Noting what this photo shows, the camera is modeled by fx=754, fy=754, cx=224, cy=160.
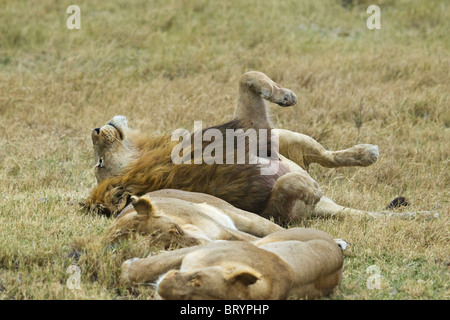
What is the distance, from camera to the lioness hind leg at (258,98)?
19.1 feet

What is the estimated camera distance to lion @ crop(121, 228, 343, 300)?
10.9 feet

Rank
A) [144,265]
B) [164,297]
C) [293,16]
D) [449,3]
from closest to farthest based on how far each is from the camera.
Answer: [164,297]
[144,265]
[293,16]
[449,3]

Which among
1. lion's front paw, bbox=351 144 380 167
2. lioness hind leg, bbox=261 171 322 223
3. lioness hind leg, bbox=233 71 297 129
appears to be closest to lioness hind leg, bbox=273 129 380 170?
lion's front paw, bbox=351 144 380 167

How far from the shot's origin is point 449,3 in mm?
12031

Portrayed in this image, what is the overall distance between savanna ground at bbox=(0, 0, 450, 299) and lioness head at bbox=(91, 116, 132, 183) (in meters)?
0.35

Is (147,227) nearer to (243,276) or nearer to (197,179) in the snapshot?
(197,179)

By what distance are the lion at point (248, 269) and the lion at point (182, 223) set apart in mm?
311

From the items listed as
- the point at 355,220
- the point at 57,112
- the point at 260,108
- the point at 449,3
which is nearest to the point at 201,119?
the point at 57,112

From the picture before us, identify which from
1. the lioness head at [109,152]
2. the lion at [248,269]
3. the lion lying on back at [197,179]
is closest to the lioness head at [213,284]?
the lion at [248,269]

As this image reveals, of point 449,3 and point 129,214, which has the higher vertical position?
point 449,3

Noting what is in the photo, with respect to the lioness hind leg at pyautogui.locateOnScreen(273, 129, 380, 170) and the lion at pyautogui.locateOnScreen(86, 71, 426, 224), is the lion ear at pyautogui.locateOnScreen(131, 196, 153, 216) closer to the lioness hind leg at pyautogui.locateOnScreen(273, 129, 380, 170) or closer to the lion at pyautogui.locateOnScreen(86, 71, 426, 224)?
the lion at pyautogui.locateOnScreen(86, 71, 426, 224)

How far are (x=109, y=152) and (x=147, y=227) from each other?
1.32 metres

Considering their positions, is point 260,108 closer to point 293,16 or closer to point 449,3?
point 293,16
